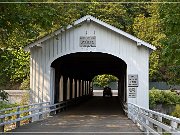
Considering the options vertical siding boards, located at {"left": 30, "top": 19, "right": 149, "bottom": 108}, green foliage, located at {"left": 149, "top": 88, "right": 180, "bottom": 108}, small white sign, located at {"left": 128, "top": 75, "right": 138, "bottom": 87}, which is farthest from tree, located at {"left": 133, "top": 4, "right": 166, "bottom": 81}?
small white sign, located at {"left": 128, "top": 75, "right": 138, "bottom": 87}

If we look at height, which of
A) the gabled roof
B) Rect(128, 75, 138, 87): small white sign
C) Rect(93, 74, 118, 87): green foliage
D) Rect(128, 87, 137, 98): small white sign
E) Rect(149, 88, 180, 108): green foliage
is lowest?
Rect(149, 88, 180, 108): green foliage

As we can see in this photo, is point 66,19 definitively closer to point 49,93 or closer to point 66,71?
point 49,93

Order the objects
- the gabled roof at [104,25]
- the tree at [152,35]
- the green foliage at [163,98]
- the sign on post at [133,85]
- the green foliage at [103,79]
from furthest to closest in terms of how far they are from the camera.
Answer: the green foliage at [103,79]
the tree at [152,35]
the green foliage at [163,98]
the sign on post at [133,85]
the gabled roof at [104,25]

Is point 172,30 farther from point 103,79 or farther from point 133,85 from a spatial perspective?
point 103,79

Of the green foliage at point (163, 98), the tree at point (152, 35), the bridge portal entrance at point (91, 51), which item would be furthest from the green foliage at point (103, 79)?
the bridge portal entrance at point (91, 51)

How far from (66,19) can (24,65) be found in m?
28.9

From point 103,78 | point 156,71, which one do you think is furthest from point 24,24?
point 103,78

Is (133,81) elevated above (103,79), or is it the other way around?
(103,79)

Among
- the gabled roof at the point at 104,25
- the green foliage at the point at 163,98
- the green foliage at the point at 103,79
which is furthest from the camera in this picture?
the green foliage at the point at 103,79

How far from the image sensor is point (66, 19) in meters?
18.5

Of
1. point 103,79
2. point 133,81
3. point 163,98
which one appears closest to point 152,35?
point 163,98

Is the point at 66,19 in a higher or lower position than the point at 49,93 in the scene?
higher

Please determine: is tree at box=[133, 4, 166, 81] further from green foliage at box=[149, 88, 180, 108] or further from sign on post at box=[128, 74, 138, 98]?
sign on post at box=[128, 74, 138, 98]

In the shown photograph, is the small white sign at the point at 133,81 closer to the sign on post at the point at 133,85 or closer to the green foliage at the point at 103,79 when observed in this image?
the sign on post at the point at 133,85
